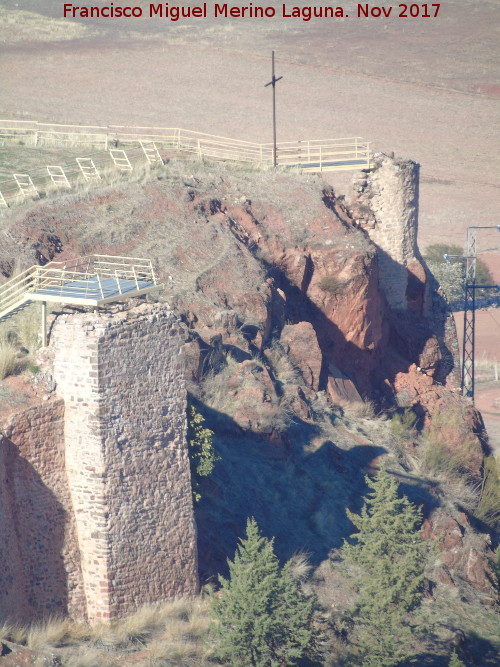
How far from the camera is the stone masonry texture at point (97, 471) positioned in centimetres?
1608

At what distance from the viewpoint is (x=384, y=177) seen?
32594mm

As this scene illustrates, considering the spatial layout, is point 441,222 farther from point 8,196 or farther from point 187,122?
point 8,196

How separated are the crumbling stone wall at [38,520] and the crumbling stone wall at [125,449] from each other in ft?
0.58

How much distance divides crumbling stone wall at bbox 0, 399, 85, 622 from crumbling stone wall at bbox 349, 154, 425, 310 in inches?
721

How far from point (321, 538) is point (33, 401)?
731 cm

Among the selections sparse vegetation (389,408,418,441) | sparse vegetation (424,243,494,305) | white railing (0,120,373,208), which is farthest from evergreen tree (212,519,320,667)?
sparse vegetation (424,243,494,305)

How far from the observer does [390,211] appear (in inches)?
1284

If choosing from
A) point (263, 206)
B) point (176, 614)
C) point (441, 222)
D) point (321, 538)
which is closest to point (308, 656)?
point (176, 614)

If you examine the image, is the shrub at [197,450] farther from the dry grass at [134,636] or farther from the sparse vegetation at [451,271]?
the sparse vegetation at [451,271]

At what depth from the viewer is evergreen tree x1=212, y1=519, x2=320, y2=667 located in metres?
15.9

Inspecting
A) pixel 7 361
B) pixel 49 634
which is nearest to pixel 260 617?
pixel 49 634

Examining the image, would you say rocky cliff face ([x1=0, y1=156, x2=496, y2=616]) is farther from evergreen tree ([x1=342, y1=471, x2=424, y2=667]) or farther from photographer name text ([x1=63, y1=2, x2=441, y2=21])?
photographer name text ([x1=63, y1=2, x2=441, y2=21])

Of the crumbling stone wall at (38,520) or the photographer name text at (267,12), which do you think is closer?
the crumbling stone wall at (38,520)

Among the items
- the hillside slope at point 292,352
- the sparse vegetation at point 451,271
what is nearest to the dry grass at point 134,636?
the hillside slope at point 292,352
